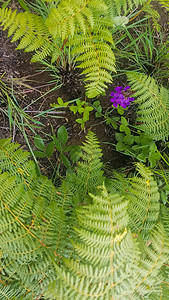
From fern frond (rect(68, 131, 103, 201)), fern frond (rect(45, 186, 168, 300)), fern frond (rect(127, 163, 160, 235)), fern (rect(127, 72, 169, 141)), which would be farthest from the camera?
fern (rect(127, 72, 169, 141))

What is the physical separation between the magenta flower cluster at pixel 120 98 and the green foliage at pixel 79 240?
0.56m

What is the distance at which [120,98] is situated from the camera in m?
1.81

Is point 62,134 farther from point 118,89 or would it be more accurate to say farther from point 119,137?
point 118,89

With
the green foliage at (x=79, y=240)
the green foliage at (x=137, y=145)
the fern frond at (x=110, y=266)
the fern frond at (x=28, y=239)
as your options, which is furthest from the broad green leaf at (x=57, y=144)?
the fern frond at (x=110, y=266)

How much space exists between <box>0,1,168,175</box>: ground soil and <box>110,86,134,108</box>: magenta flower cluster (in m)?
0.13

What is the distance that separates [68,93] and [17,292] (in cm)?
141

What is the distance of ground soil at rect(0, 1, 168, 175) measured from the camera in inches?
70.1

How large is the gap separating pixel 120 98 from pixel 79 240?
1.13 metres

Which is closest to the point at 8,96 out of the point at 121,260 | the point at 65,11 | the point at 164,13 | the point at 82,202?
the point at 65,11

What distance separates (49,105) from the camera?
6.07 ft

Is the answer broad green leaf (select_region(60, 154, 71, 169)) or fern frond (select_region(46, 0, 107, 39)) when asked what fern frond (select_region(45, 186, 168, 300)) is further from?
fern frond (select_region(46, 0, 107, 39))

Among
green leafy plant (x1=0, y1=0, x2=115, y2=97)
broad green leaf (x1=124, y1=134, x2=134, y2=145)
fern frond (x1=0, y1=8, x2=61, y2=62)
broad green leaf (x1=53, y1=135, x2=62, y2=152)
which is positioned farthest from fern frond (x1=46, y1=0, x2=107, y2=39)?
broad green leaf (x1=124, y1=134, x2=134, y2=145)

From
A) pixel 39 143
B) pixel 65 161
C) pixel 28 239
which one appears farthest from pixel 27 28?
pixel 28 239

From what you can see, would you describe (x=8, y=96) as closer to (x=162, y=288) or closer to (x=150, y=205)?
(x=150, y=205)
